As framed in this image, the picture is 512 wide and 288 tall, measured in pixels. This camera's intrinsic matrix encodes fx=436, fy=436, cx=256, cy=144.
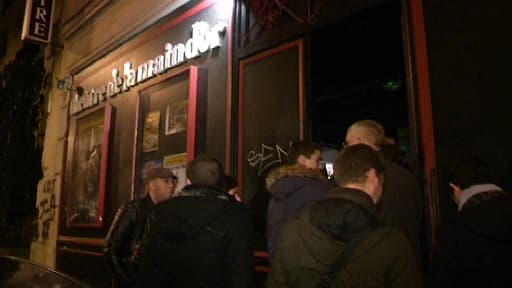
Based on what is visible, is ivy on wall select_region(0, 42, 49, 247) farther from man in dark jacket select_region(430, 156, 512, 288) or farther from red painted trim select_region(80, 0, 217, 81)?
man in dark jacket select_region(430, 156, 512, 288)

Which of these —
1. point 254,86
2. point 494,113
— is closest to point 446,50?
point 494,113

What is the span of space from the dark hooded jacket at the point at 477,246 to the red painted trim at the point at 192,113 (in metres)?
3.91

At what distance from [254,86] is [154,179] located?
1.91 metres

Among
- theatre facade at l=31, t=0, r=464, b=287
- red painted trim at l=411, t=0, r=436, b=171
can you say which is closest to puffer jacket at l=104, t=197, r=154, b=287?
theatre facade at l=31, t=0, r=464, b=287

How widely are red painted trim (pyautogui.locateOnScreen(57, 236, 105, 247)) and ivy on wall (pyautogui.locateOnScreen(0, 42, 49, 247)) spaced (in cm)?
215

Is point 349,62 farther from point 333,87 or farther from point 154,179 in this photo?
point 154,179

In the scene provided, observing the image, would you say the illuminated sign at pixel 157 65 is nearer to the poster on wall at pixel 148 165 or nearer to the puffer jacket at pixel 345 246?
the poster on wall at pixel 148 165

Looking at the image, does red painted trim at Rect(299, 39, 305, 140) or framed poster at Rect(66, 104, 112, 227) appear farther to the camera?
framed poster at Rect(66, 104, 112, 227)

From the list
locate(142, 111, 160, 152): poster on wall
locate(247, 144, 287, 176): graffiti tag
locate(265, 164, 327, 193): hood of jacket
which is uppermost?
locate(142, 111, 160, 152): poster on wall

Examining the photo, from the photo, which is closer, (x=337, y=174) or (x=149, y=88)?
(x=337, y=174)

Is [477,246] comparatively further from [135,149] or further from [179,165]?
[135,149]

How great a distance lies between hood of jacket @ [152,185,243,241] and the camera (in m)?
2.74

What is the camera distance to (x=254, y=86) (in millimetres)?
5383

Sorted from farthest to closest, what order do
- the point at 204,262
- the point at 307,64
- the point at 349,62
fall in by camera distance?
the point at 349,62 → the point at 307,64 → the point at 204,262
